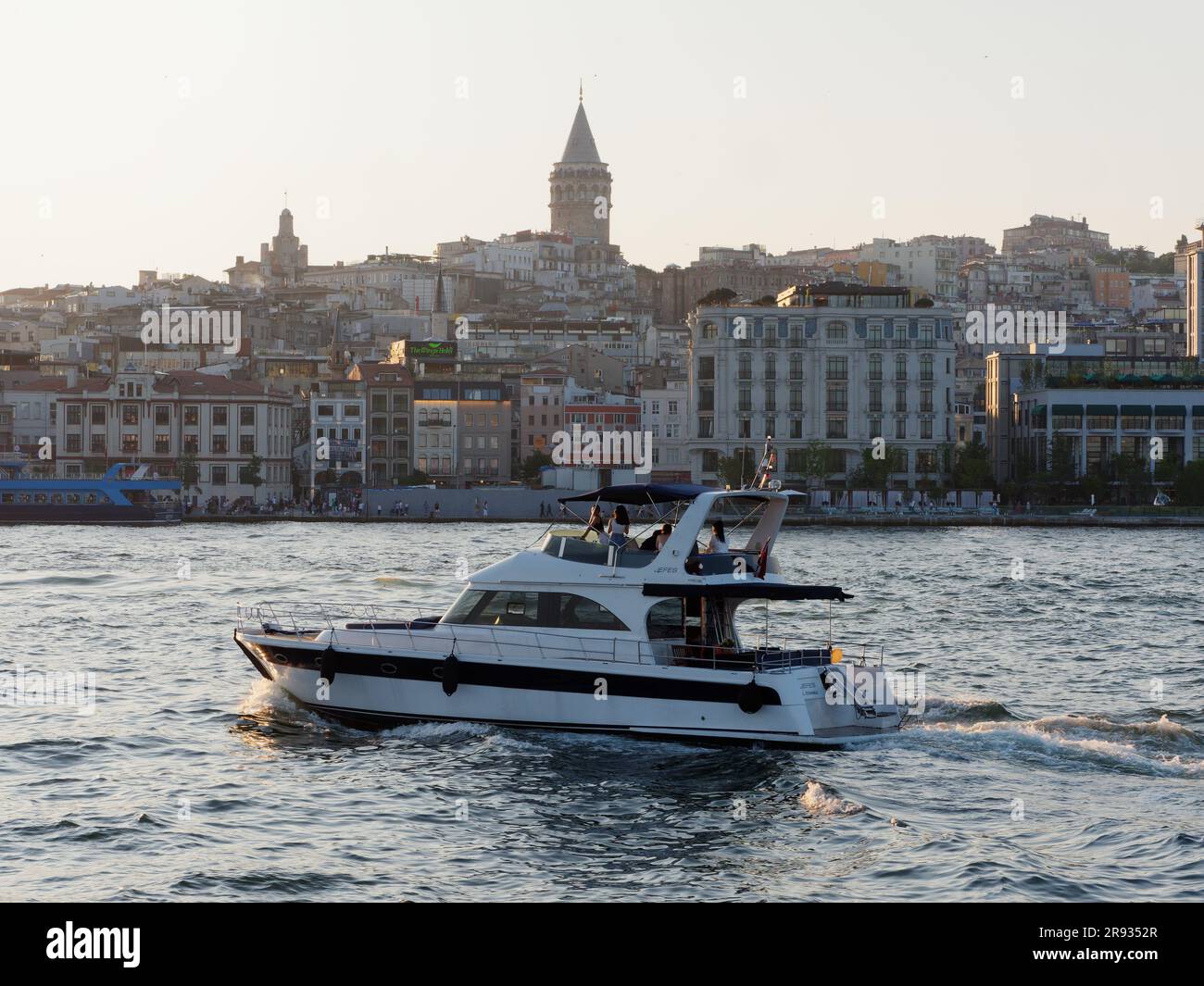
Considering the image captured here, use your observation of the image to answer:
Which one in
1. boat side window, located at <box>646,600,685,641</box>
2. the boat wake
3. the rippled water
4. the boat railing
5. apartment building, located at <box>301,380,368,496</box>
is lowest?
the rippled water

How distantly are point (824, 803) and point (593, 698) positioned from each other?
129 inches

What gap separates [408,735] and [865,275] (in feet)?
376

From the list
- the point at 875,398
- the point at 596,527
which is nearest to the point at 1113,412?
the point at 875,398

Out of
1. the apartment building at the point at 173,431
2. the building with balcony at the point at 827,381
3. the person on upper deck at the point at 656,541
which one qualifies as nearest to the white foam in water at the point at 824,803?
the person on upper deck at the point at 656,541

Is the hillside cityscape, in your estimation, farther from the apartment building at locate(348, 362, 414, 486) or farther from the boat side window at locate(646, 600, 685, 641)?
the boat side window at locate(646, 600, 685, 641)

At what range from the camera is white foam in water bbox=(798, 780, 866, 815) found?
1585cm

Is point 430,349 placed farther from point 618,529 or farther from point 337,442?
point 618,529

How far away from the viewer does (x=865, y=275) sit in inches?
5094

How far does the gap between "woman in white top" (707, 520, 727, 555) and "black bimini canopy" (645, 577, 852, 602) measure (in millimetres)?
900

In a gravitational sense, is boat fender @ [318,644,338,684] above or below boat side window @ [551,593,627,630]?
below

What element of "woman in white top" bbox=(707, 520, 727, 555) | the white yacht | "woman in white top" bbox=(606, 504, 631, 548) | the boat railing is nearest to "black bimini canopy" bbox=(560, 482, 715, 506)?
the white yacht
